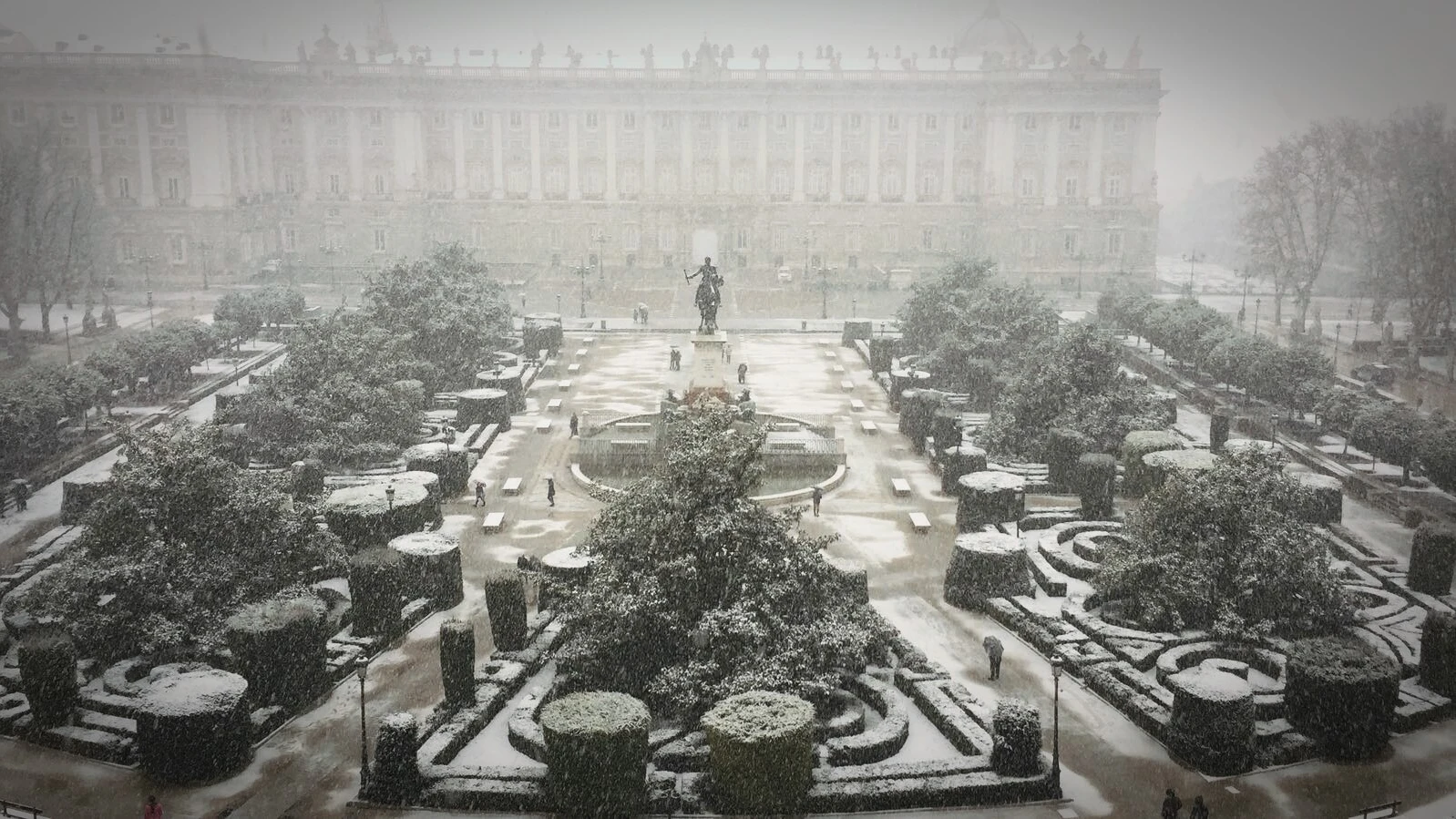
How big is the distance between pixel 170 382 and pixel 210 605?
117 ft

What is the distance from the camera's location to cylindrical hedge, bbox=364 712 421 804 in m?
25.3

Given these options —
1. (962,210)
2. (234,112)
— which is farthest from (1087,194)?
(234,112)

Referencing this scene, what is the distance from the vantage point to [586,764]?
2438cm

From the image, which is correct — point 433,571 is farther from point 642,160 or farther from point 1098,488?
point 642,160

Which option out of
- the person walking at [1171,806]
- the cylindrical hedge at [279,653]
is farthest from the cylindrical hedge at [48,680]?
the person walking at [1171,806]

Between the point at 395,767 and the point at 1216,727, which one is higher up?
the point at 1216,727

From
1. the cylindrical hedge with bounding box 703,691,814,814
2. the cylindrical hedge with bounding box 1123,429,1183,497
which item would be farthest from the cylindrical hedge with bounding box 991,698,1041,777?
the cylindrical hedge with bounding box 1123,429,1183,497

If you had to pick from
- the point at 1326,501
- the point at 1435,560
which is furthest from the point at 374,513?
the point at 1326,501

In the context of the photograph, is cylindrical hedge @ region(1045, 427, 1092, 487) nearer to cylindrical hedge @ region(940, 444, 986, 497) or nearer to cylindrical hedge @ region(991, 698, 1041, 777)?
cylindrical hedge @ region(940, 444, 986, 497)

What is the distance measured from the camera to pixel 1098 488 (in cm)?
4297

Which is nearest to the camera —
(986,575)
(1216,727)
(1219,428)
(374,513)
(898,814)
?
(898,814)

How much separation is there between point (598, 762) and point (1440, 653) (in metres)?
18.3

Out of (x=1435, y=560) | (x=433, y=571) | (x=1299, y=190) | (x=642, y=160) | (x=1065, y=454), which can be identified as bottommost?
(x=433, y=571)

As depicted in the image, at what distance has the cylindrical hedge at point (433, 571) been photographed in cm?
3528
